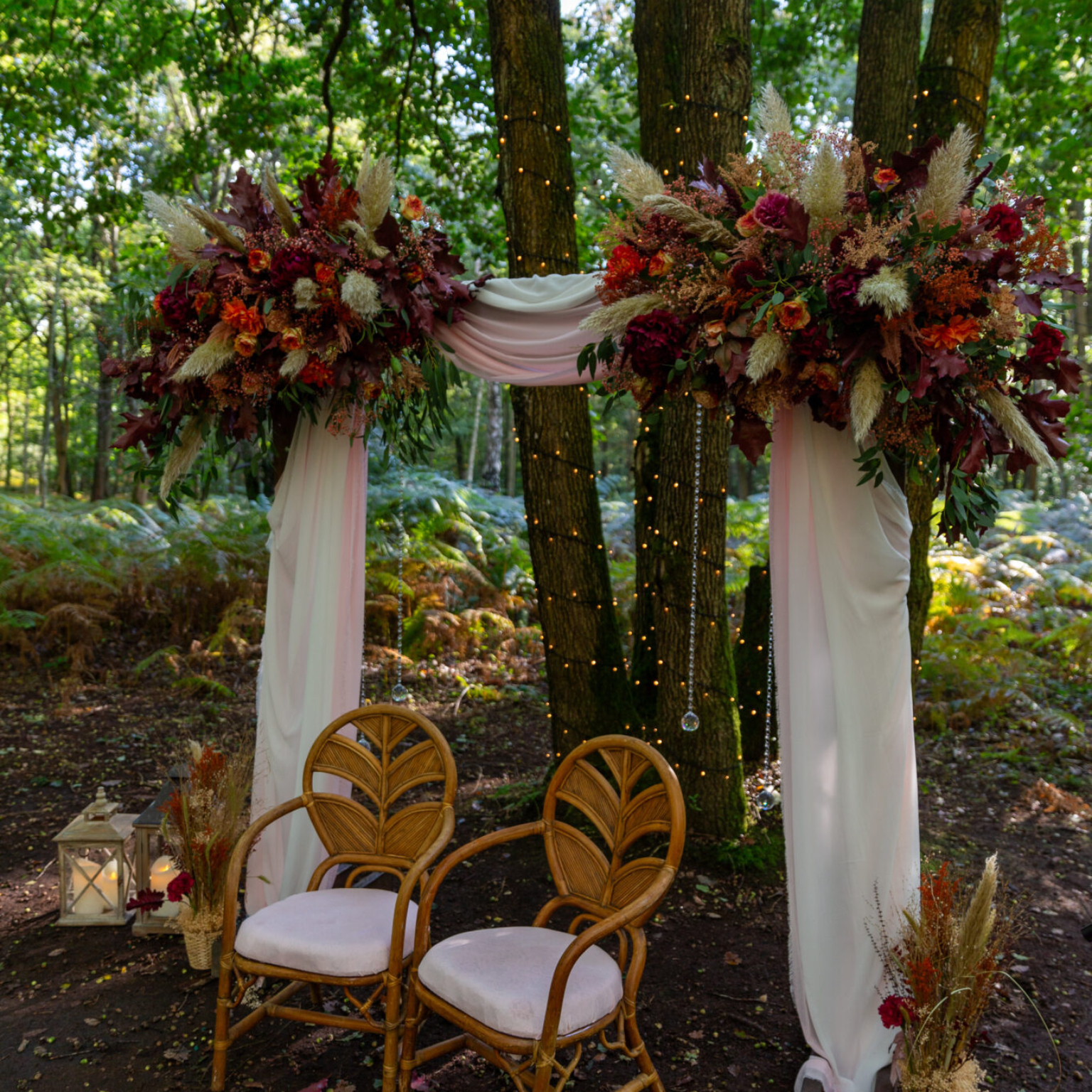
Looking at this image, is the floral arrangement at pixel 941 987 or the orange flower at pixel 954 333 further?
the floral arrangement at pixel 941 987

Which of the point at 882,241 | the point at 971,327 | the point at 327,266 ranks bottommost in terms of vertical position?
the point at 971,327

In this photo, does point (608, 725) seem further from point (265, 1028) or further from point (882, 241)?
point (882, 241)

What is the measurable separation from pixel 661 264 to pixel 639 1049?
201 cm

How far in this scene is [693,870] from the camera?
3555 mm

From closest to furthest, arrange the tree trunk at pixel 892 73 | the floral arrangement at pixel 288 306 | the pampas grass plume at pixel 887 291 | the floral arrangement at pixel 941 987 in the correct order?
1. the pampas grass plume at pixel 887 291
2. the floral arrangement at pixel 941 987
3. the floral arrangement at pixel 288 306
4. the tree trunk at pixel 892 73

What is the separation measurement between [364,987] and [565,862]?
1.01m

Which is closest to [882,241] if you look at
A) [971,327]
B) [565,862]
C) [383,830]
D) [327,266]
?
[971,327]

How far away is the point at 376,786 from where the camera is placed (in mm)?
2768

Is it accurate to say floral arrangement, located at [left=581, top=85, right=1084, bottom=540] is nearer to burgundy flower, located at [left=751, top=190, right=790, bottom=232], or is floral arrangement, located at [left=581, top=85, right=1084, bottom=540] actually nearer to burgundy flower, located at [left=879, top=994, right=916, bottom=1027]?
burgundy flower, located at [left=751, top=190, right=790, bottom=232]

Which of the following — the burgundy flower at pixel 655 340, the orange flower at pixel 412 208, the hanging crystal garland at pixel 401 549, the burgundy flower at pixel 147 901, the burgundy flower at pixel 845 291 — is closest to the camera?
the burgundy flower at pixel 845 291

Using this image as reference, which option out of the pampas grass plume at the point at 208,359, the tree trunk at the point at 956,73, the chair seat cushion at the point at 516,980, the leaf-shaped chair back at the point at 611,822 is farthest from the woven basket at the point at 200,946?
the tree trunk at the point at 956,73

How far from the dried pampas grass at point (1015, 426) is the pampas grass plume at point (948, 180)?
0.45 meters

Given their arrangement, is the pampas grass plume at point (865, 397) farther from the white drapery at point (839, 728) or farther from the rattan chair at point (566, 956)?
the rattan chair at point (566, 956)

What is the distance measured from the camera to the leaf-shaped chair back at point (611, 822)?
225 cm
